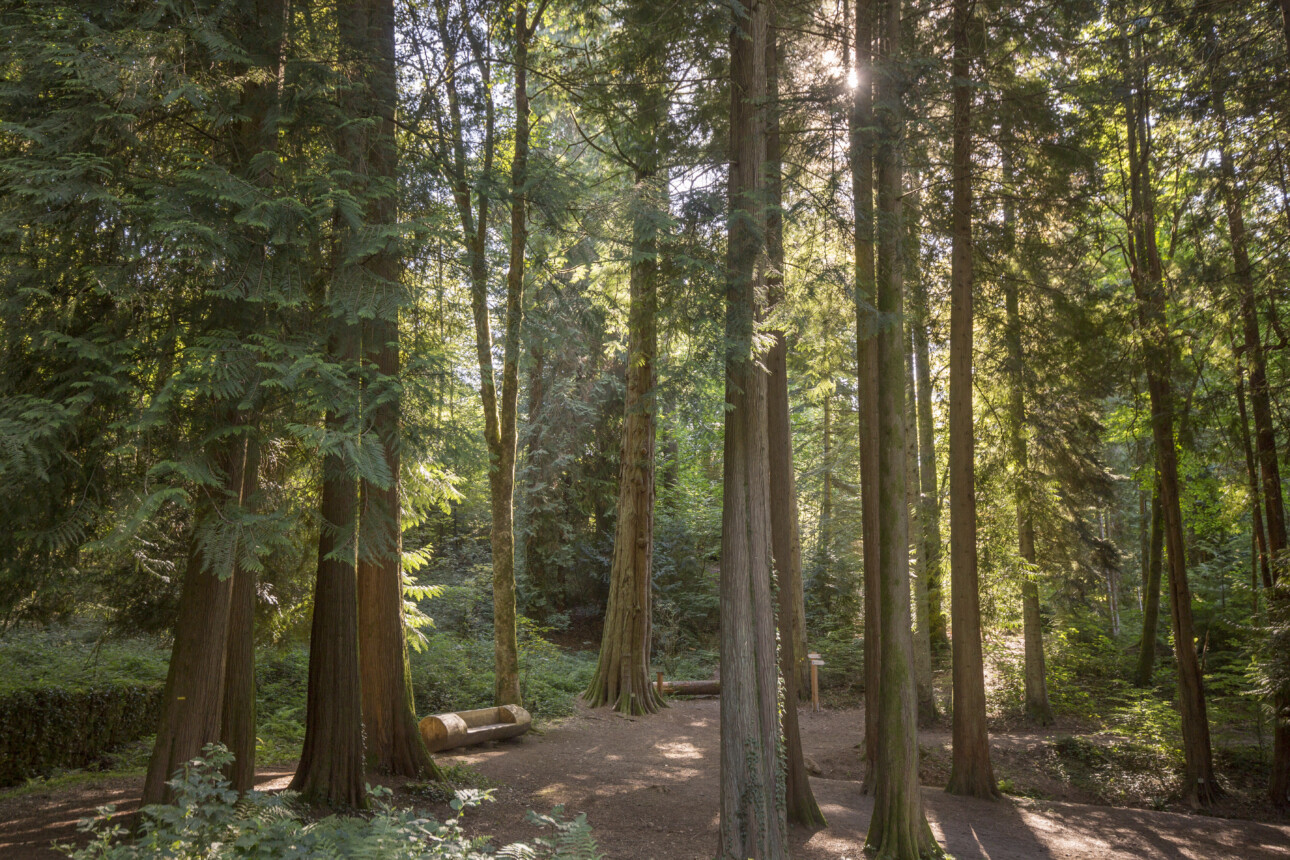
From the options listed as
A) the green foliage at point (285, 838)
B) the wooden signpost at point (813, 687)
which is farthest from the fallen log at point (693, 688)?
the green foliage at point (285, 838)

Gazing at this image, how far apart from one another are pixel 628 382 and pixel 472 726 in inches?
266

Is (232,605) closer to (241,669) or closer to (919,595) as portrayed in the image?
(241,669)

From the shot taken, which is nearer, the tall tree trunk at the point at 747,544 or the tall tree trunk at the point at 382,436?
the tall tree trunk at the point at 382,436

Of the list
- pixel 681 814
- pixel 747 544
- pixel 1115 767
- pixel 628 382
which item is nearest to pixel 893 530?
pixel 747 544

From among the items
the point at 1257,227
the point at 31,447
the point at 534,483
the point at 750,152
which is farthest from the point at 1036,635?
the point at 31,447

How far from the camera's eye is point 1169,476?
11.2m

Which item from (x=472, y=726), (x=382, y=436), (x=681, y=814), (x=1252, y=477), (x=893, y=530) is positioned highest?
(x=1252, y=477)

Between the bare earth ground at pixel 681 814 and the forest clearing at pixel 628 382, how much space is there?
0.24ft

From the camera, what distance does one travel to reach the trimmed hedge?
837 cm

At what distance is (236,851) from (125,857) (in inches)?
20.0

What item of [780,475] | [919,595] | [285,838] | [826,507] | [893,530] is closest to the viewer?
[285,838]

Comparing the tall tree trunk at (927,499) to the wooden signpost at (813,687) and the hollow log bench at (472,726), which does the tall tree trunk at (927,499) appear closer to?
the wooden signpost at (813,687)

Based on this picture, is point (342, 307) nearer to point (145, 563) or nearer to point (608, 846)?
point (145, 563)

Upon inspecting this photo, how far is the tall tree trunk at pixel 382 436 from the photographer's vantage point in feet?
21.7
